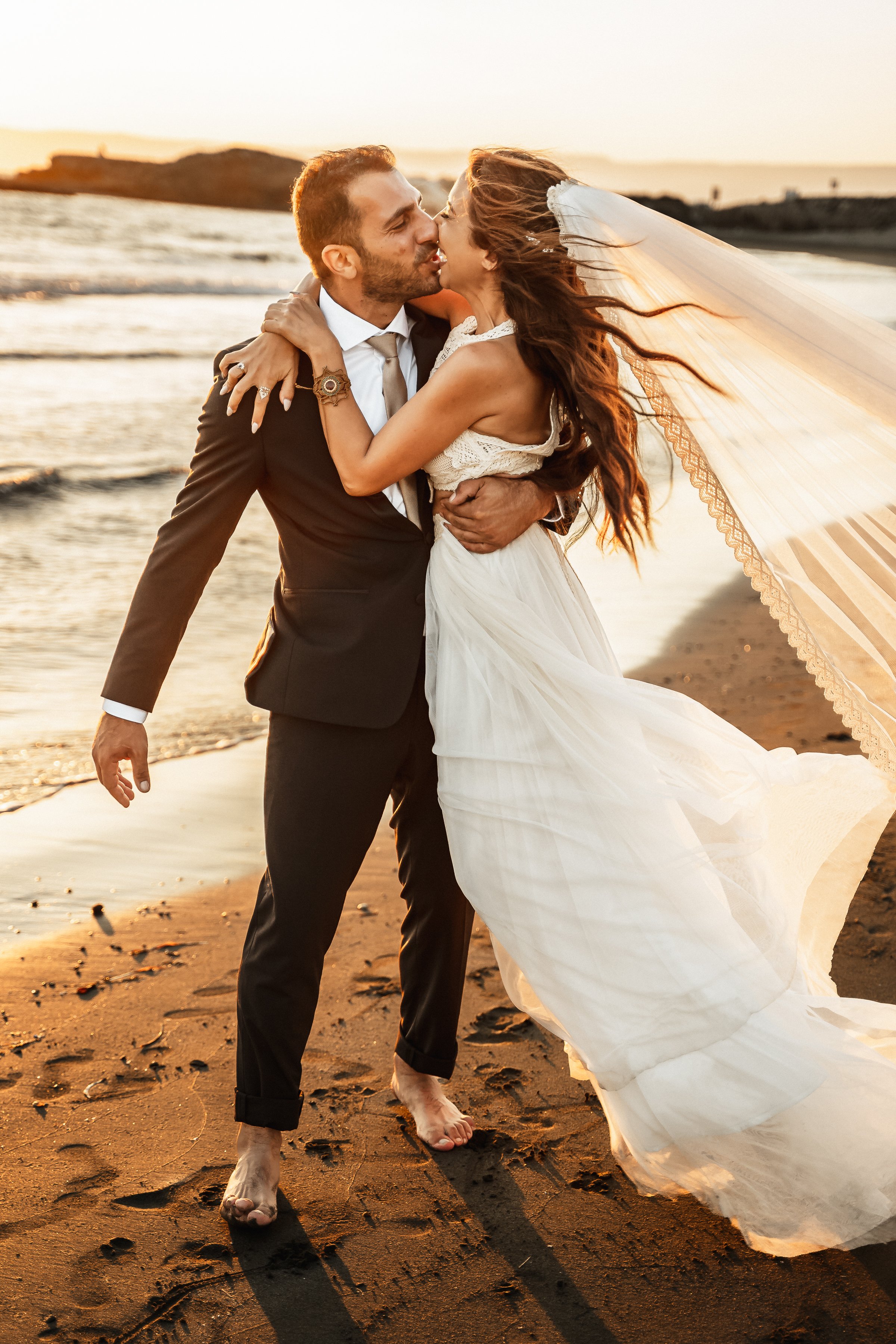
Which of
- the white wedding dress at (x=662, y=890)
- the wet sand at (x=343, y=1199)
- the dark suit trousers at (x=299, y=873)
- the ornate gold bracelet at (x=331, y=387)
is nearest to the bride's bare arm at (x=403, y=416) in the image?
the ornate gold bracelet at (x=331, y=387)

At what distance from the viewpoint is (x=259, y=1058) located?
2.61 m

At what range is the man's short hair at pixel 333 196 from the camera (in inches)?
102

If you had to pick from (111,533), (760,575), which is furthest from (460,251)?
(111,533)

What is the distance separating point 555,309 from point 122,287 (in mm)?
26786

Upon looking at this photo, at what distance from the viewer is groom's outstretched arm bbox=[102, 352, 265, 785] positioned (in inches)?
98.9

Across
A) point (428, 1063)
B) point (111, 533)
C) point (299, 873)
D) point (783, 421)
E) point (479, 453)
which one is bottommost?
point (111, 533)

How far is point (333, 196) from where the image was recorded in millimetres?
2604

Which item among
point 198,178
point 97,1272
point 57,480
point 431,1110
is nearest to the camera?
point 97,1272

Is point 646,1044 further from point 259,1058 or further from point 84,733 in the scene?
point 84,733

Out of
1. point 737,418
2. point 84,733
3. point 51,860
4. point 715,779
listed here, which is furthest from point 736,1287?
point 84,733

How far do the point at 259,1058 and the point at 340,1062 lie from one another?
586mm

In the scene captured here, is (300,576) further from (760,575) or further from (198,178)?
(198,178)

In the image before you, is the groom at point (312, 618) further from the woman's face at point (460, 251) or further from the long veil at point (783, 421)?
the long veil at point (783, 421)

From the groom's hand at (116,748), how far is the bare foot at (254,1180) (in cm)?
82
